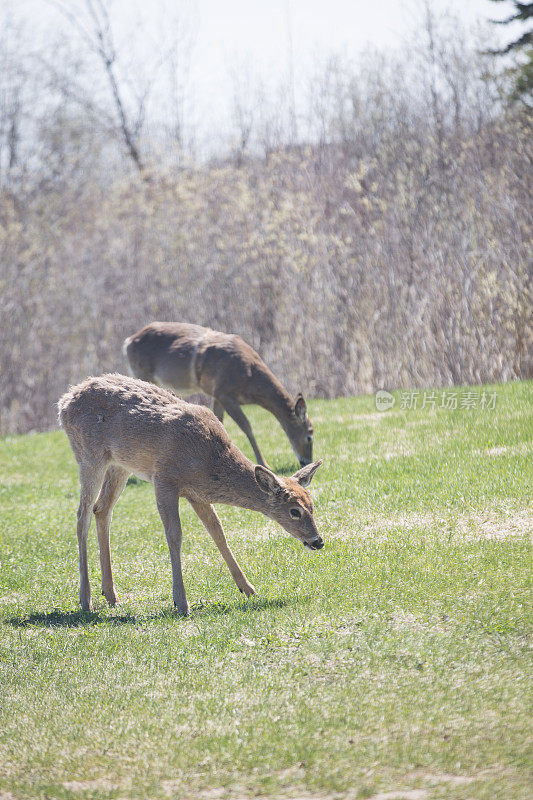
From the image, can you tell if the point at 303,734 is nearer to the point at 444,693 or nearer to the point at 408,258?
the point at 444,693

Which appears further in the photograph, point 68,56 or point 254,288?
point 68,56

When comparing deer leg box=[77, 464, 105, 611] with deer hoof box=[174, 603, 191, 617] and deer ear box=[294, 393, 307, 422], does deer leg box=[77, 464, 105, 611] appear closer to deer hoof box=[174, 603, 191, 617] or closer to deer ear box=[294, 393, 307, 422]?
deer hoof box=[174, 603, 191, 617]

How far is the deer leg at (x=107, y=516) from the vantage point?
7.14 m

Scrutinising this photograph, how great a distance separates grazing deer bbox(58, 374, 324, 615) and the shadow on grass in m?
0.13

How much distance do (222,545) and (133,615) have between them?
0.84 metres

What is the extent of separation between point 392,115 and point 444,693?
1677cm

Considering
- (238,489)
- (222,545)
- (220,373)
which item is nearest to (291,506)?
(238,489)

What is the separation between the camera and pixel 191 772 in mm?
4340

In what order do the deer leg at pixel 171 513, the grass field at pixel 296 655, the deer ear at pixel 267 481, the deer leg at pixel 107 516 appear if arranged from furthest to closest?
1. the deer leg at pixel 107 516
2. the deer leg at pixel 171 513
3. the deer ear at pixel 267 481
4. the grass field at pixel 296 655

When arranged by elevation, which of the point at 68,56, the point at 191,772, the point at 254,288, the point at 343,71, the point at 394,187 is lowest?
the point at 191,772

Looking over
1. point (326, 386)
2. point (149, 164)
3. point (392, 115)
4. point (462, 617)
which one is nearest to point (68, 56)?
point (149, 164)

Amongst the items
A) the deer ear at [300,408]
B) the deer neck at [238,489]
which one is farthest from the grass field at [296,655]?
the deer ear at [300,408]

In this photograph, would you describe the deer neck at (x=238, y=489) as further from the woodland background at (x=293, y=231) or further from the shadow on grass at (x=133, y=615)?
the woodland background at (x=293, y=231)

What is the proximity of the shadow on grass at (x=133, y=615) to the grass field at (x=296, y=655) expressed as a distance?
0.08 feet
